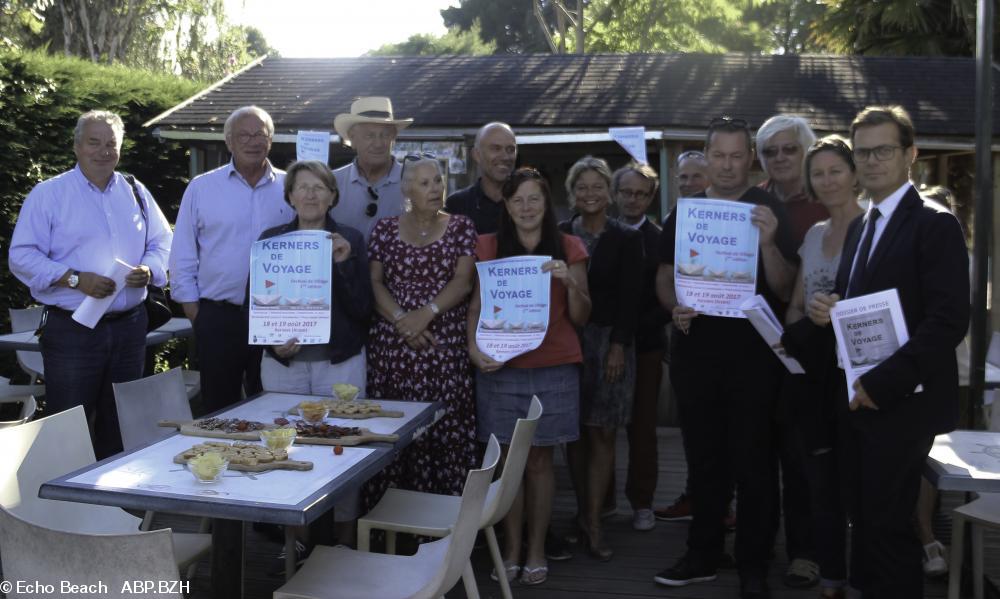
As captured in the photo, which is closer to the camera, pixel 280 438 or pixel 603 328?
pixel 280 438

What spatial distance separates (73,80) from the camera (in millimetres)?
8414

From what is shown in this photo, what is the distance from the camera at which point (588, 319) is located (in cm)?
441

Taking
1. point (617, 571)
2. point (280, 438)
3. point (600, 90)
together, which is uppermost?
point (600, 90)

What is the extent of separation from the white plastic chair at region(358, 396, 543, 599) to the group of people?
0.40 m

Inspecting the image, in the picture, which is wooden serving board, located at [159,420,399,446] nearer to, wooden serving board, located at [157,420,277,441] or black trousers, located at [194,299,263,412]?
wooden serving board, located at [157,420,277,441]

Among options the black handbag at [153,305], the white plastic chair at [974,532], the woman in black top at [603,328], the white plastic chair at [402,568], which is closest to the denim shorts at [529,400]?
the woman in black top at [603,328]

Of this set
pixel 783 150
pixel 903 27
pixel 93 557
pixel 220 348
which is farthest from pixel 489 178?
pixel 903 27

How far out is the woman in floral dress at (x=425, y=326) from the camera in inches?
163

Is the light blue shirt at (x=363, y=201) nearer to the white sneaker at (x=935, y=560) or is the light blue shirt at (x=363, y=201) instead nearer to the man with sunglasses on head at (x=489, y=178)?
the man with sunglasses on head at (x=489, y=178)

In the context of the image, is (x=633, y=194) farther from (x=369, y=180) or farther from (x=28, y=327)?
(x=28, y=327)

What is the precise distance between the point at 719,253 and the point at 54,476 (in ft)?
8.57

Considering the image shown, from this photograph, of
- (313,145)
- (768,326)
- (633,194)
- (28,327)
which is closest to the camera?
(768,326)

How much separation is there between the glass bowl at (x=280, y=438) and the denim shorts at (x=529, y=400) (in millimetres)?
1279

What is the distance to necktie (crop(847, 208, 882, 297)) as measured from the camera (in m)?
3.09
